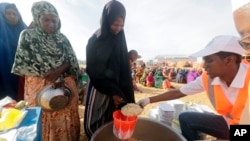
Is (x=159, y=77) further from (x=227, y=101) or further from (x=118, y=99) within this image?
(x=227, y=101)

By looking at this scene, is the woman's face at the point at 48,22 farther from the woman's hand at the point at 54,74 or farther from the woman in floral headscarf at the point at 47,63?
the woman's hand at the point at 54,74

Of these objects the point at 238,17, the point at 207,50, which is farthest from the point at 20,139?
the point at 207,50

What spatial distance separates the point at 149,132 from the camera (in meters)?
2.11

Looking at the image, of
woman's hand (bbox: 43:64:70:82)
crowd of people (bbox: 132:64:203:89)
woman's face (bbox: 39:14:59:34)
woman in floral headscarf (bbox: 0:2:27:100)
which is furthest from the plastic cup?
crowd of people (bbox: 132:64:203:89)

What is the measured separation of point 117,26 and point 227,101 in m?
1.13

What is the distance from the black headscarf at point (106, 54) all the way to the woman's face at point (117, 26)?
27 mm

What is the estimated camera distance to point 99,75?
187cm

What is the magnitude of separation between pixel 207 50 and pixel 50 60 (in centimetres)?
146

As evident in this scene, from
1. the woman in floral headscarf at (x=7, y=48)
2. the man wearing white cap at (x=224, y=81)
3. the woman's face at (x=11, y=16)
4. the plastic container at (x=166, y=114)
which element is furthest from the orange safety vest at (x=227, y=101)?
the woman's face at (x=11, y=16)

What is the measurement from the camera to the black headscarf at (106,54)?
1.88 metres

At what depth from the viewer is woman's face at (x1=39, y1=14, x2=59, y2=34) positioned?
6.81ft

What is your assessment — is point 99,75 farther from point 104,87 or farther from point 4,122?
point 4,122

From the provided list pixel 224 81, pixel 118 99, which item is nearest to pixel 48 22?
pixel 118 99

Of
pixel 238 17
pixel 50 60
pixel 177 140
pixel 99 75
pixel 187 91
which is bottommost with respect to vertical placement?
pixel 177 140
